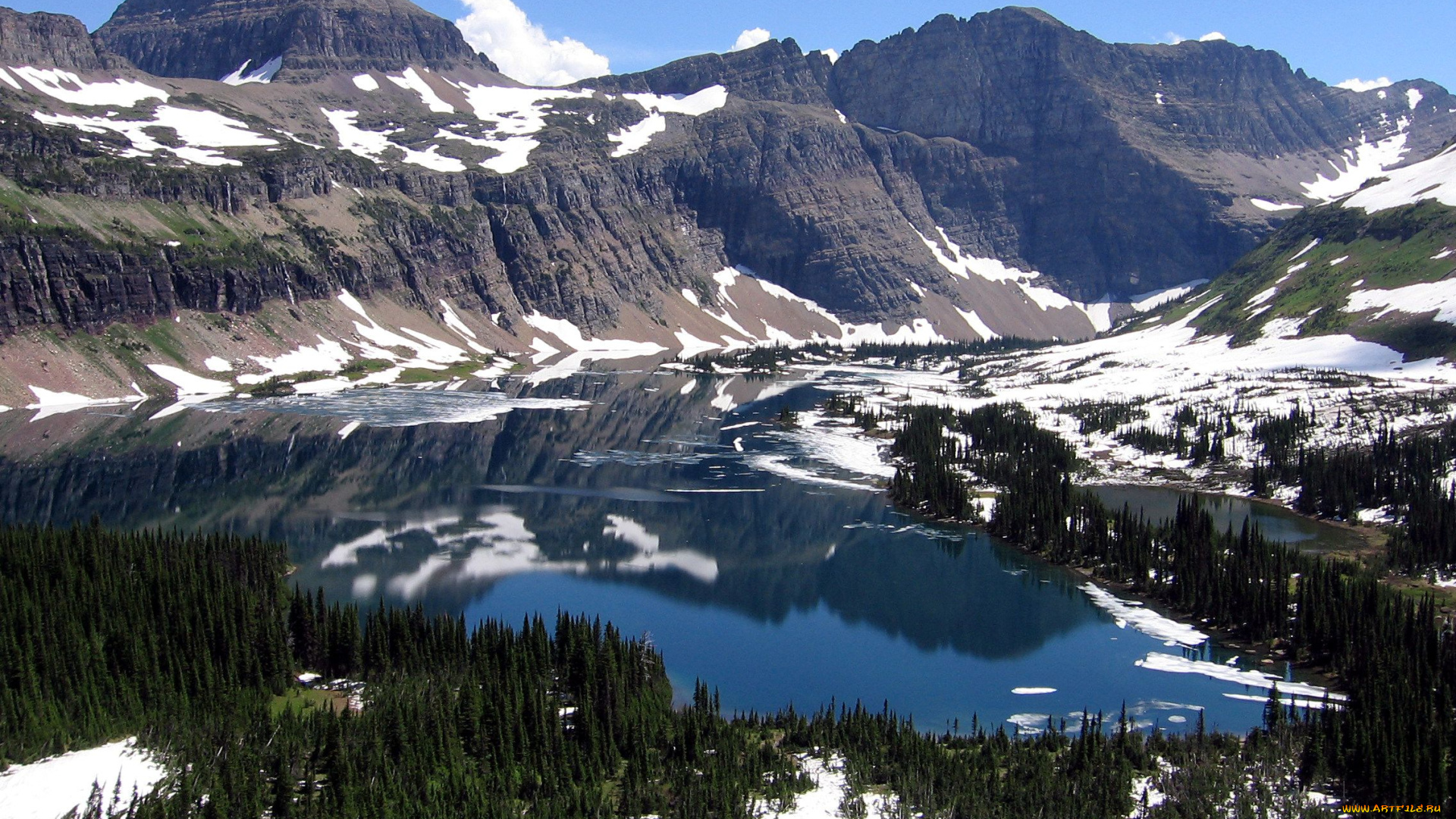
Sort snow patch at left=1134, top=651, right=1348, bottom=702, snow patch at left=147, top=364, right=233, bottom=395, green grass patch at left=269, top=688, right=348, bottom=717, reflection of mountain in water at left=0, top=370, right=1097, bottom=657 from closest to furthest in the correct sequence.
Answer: green grass patch at left=269, top=688, right=348, bottom=717 < snow patch at left=1134, top=651, right=1348, bottom=702 < reflection of mountain in water at left=0, top=370, right=1097, bottom=657 < snow patch at left=147, top=364, right=233, bottom=395

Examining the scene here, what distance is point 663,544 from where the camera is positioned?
87.3m

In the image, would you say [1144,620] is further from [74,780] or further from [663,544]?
[74,780]

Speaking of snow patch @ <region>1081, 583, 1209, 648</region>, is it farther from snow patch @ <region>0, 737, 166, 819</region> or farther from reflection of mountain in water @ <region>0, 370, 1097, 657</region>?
snow patch @ <region>0, 737, 166, 819</region>

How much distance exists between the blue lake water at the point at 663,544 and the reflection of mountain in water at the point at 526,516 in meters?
0.30

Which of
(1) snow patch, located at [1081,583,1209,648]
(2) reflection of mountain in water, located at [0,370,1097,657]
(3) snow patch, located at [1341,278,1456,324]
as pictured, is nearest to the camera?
(1) snow patch, located at [1081,583,1209,648]

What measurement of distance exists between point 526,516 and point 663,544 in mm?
13895

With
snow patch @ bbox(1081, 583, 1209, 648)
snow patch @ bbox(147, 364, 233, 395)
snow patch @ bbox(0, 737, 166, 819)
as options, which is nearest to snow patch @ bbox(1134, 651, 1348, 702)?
snow patch @ bbox(1081, 583, 1209, 648)

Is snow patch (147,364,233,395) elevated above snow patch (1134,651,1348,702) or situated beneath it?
elevated above

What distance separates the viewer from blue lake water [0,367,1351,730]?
59.9 meters

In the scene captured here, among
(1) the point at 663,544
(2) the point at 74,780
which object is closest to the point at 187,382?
(1) the point at 663,544

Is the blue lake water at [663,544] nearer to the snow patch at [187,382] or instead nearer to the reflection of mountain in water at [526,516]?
the reflection of mountain in water at [526,516]

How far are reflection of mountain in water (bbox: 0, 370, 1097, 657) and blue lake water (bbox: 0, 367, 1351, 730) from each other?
0.30 metres

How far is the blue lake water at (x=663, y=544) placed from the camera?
197 feet

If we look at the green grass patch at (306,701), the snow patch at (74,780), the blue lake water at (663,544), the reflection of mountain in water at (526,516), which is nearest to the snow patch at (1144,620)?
the blue lake water at (663,544)
